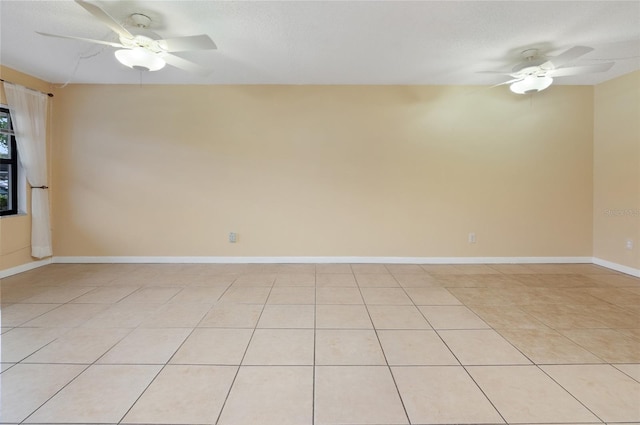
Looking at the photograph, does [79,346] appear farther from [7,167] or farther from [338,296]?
[7,167]

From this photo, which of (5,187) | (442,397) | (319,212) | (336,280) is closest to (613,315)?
(442,397)

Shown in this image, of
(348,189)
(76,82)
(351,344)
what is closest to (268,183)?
(348,189)

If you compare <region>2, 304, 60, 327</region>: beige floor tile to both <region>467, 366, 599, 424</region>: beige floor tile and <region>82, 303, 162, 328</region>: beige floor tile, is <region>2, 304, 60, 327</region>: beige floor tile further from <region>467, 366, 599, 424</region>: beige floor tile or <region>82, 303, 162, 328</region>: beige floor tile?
<region>467, 366, 599, 424</region>: beige floor tile

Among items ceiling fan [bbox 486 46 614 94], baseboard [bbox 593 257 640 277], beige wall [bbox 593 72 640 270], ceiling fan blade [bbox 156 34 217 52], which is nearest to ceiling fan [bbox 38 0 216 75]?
ceiling fan blade [bbox 156 34 217 52]

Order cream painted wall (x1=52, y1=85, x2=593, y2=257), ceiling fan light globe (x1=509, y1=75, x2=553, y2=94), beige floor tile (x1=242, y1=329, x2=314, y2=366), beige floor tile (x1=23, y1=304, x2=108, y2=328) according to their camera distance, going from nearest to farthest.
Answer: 1. beige floor tile (x1=242, y1=329, x2=314, y2=366)
2. beige floor tile (x1=23, y1=304, x2=108, y2=328)
3. ceiling fan light globe (x1=509, y1=75, x2=553, y2=94)
4. cream painted wall (x1=52, y1=85, x2=593, y2=257)

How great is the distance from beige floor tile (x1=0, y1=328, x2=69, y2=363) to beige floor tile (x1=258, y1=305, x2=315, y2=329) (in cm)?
146

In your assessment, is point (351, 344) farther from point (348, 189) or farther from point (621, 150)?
point (621, 150)

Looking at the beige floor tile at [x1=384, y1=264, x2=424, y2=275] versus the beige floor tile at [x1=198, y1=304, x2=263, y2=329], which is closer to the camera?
the beige floor tile at [x1=198, y1=304, x2=263, y2=329]

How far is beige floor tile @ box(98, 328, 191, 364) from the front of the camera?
1798 millimetres

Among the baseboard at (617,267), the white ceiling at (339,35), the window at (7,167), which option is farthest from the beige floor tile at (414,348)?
the window at (7,167)

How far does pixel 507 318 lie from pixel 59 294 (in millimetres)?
4165

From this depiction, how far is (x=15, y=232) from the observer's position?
3.49m

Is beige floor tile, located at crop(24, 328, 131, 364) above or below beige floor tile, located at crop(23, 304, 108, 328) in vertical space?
below

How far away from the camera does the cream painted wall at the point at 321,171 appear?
3.96 metres
